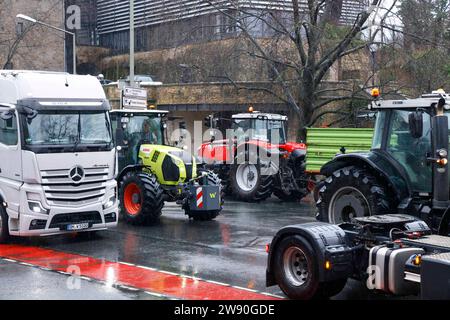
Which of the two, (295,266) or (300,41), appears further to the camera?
(300,41)

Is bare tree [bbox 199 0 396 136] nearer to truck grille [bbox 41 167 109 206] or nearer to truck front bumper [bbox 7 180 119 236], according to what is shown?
truck grille [bbox 41 167 109 206]

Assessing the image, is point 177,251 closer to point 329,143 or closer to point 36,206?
point 36,206

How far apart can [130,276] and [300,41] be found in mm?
14045

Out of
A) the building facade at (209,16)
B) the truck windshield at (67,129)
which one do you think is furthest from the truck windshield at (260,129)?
the truck windshield at (67,129)

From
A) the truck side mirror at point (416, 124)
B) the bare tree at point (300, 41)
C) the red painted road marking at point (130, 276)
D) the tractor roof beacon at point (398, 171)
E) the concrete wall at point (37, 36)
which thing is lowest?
the red painted road marking at point (130, 276)

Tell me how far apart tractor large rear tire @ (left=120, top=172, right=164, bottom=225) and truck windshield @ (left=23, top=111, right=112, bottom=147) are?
169cm

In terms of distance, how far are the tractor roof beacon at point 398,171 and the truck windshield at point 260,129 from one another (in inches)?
340

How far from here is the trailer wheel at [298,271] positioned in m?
7.72

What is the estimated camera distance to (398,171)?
10078 millimetres

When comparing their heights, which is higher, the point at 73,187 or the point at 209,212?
the point at 73,187

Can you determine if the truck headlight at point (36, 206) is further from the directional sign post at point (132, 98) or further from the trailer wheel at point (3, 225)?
the directional sign post at point (132, 98)

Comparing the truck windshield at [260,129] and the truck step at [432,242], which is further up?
the truck windshield at [260,129]

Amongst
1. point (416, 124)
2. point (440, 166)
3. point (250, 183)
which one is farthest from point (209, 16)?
point (440, 166)
